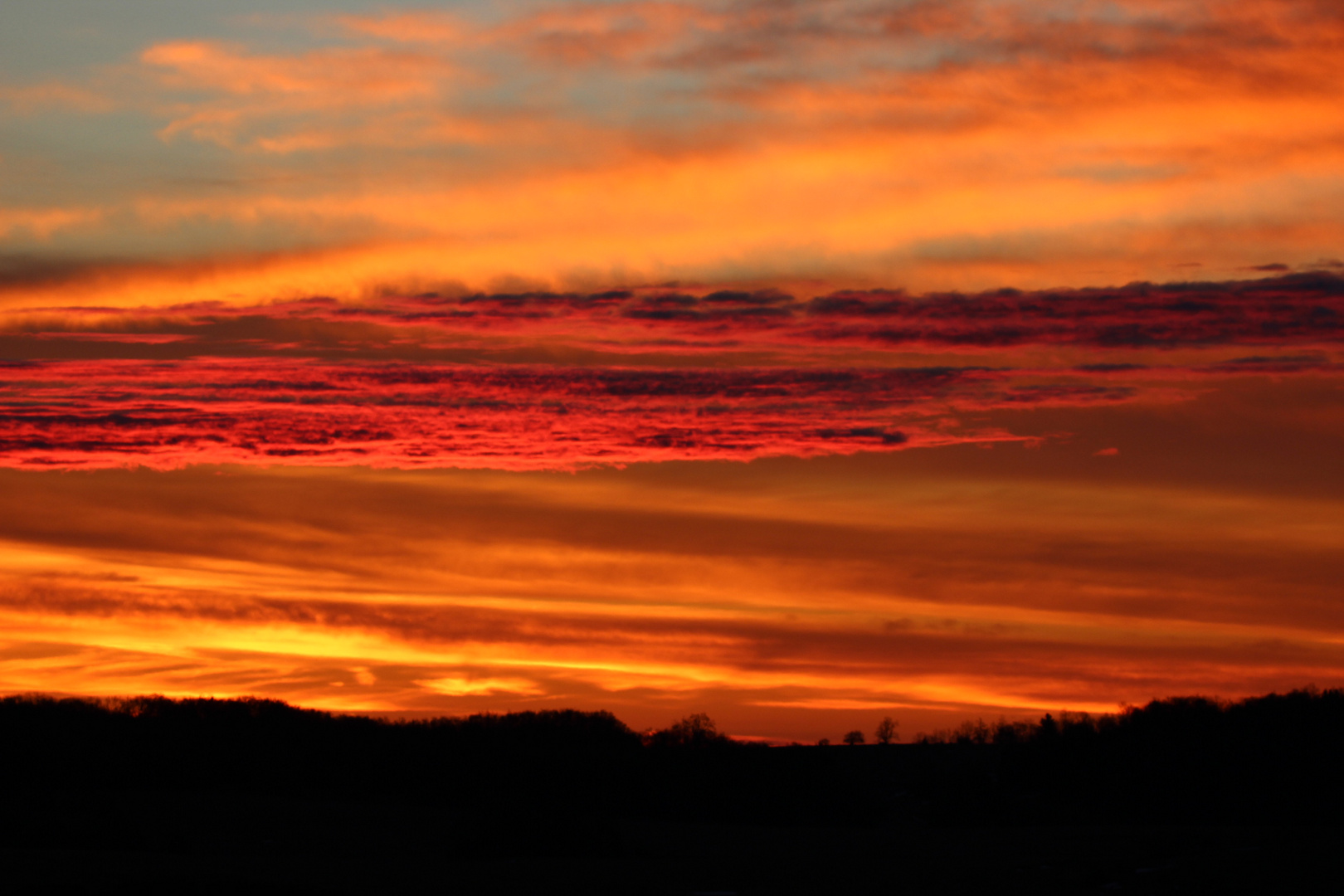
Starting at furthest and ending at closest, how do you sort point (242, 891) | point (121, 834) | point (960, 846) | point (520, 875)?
point (121, 834), point (960, 846), point (520, 875), point (242, 891)

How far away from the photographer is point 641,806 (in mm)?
81000

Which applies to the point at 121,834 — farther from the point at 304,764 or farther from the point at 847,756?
the point at 847,756

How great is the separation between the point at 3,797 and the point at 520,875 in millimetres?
32225

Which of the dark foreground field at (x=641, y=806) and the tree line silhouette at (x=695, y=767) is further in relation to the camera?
the tree line silhouette at (x=695, y=767)

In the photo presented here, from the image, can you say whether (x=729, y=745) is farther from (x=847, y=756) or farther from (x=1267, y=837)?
(x=1267, y=837)

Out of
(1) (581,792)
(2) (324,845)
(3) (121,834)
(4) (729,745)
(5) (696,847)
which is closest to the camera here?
(3) (121,834)

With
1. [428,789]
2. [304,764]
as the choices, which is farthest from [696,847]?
[304,764]

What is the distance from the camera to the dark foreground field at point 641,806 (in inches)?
1241

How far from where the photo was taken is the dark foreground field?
31531 millimetres

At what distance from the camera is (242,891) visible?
98.1 ft

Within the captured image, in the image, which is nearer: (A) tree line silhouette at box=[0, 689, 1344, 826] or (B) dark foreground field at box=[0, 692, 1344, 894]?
(B) dark foreground field at box=[0, 692, 1344, 894]

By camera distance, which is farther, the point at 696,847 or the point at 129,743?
the point at 129,743

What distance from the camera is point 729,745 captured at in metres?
102

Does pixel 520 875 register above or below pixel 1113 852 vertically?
below
